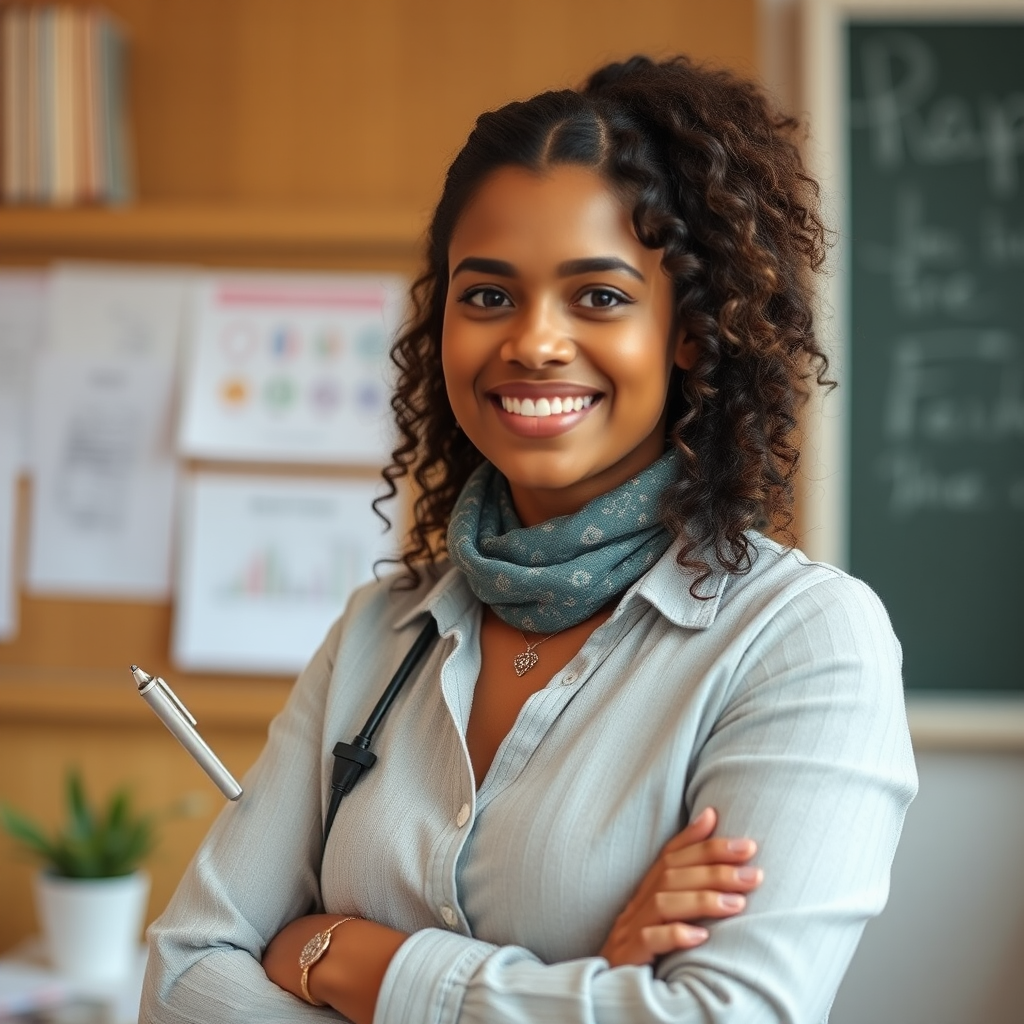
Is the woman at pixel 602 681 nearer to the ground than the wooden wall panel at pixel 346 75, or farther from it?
nearer to the ground

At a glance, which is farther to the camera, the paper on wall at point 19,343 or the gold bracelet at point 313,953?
the paper on wall at point 19,343

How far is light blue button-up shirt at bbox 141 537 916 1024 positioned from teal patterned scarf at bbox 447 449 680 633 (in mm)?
35

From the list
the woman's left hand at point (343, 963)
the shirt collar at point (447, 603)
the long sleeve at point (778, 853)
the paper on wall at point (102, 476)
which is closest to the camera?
the long sleeve at point (778, 853)

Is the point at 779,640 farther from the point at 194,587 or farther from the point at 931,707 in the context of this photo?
the point at 194,587

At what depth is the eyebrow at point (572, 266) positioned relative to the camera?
45.9 inches

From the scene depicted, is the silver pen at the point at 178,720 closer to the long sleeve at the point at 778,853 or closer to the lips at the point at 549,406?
the long sleeve at the point at 778,853

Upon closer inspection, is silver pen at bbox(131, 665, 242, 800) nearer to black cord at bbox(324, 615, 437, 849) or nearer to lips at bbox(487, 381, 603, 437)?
black cord at bbox(324, 615, 437, 849)

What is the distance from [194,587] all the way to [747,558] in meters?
1.55

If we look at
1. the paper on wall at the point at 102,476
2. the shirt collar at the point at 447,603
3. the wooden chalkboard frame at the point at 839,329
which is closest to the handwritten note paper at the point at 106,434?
the paper on wall at the point at 102,476

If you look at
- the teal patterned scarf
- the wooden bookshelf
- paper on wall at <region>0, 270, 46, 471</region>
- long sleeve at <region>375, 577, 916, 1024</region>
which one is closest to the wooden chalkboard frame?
the wooden bookshelf

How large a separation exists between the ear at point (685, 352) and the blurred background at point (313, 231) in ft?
3.66

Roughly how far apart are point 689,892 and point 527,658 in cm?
32

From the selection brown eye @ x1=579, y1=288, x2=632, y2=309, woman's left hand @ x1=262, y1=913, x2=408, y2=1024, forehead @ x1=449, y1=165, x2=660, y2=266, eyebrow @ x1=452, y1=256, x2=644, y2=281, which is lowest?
woman's left hand @ x1=262, y1=913, x2=408, y2=1024

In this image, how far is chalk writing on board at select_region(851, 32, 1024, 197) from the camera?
2328 mm
